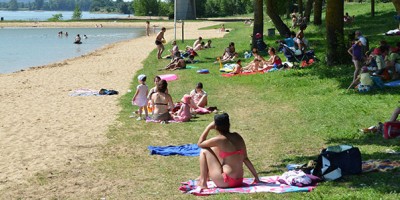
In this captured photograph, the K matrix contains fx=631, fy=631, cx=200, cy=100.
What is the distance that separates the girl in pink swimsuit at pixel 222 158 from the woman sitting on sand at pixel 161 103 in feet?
19.3

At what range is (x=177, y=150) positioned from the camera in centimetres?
1093

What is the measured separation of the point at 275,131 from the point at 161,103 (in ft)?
9.51

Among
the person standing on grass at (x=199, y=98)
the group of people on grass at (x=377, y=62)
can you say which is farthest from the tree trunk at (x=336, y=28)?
the person standing on grass at (x=199, y=98)

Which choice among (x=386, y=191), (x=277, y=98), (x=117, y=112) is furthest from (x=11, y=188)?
(x=277, y=98)

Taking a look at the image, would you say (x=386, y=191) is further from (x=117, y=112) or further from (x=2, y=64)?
(x=2, y=64)

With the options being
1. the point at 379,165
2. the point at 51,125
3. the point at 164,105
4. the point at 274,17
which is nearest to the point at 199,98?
the point at 164,105

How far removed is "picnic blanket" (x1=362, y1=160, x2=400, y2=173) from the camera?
8.64m

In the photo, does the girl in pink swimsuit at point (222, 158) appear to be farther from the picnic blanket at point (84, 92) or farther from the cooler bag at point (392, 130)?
the picnic blanket at point (84, 92)

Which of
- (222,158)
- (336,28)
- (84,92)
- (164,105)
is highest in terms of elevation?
(336,28)

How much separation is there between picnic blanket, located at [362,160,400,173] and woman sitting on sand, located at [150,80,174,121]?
5992mm

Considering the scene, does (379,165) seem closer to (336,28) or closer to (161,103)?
(161,103)

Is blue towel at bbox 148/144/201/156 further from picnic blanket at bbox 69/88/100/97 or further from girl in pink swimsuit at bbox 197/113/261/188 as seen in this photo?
picnic blanket at bbox 69/88/100/97

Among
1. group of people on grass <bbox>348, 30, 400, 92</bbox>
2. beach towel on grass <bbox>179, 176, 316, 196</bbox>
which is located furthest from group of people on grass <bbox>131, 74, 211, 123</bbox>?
beach towel on grass <bbox>179, 176, 316, 196</bbox>

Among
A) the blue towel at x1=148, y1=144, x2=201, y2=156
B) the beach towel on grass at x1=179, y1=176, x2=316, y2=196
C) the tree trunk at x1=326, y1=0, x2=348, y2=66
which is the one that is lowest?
the blue towel at x1=148, y1=144, x2=201, y2=156
